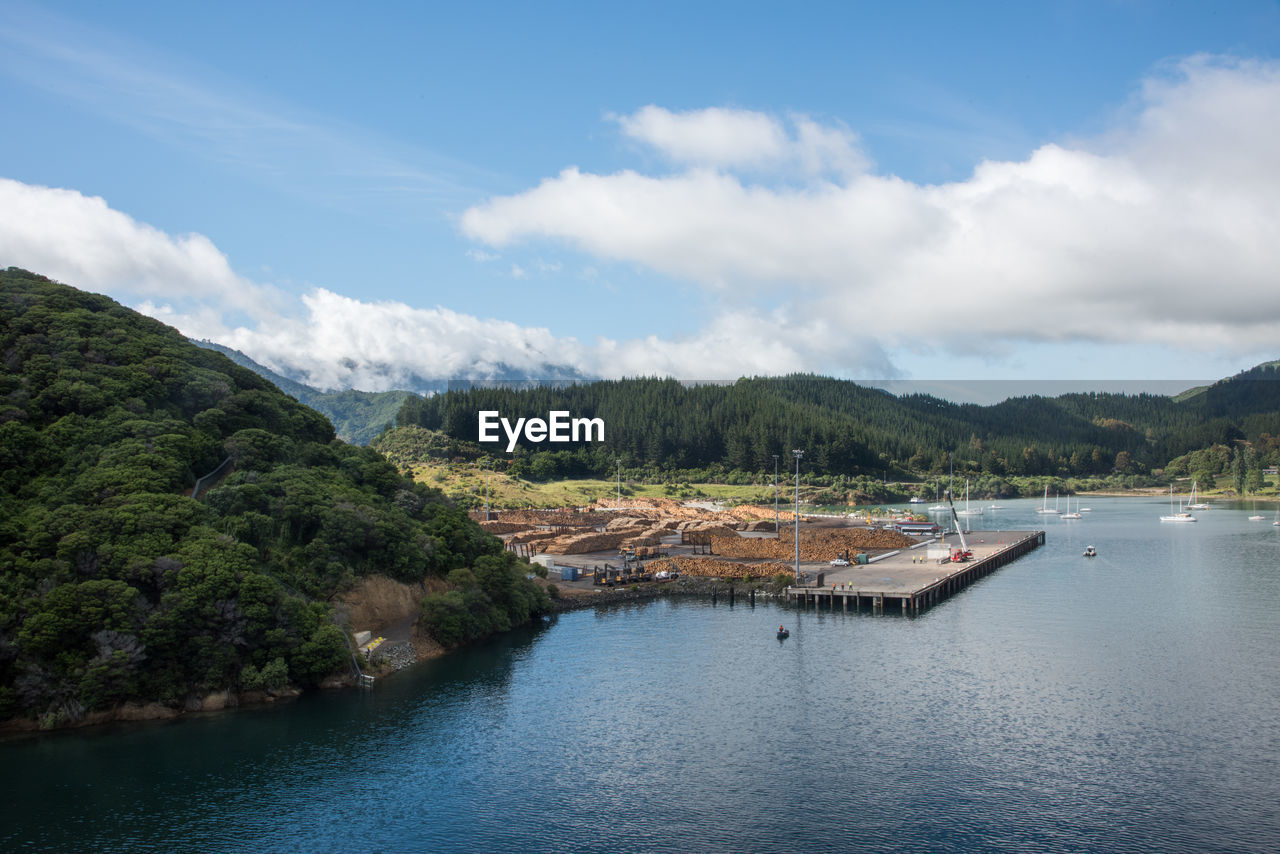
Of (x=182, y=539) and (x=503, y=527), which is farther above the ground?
(x=182, y=539)

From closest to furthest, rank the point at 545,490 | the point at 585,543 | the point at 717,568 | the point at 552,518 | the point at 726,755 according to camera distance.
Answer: the point at 726,755 < the point at 717,568 < the point at 585,543 < the point at 552,518 < the point at 545,490

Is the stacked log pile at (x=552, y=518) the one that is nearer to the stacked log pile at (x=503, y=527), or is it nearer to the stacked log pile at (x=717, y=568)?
the stacked log pile at (x=503, y=527)

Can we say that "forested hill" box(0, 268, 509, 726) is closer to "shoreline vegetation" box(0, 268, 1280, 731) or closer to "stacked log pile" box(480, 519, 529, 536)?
"shoreline vegetation" box(0, 268, 1280, 731)

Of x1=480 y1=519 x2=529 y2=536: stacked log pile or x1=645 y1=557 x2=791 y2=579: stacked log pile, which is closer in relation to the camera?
x1=645 y1=557 x2=791 y2=579: stacked log pile

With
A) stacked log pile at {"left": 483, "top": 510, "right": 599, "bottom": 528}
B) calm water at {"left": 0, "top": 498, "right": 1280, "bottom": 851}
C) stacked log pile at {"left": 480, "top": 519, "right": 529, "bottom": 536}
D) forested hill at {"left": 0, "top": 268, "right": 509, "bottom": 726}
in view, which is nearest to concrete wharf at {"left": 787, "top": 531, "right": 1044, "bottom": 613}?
calm water at {"left": 0, "top": 498, "right": 1280, "bottom": 851}

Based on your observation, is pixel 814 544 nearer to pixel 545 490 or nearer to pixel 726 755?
pixel 726 755

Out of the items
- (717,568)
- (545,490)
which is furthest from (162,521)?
(545,490)

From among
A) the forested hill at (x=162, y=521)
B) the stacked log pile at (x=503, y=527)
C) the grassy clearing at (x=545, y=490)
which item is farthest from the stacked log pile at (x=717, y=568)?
the grassy clearing at (x=545, y=490)
